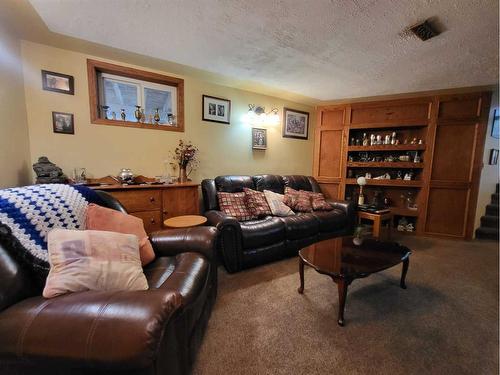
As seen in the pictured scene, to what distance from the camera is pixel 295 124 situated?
13.4 feet

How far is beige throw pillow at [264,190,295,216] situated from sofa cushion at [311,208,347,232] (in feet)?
1.17

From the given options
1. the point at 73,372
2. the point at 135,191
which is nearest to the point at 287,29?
the point at 135,191

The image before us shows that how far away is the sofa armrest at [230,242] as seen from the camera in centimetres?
220

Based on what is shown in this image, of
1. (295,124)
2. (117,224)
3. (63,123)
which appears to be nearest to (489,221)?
(295,124)

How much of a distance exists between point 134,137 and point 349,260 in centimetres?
268

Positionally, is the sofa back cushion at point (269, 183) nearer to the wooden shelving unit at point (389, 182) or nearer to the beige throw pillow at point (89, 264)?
the wooden shelving unit at point (389, 182)

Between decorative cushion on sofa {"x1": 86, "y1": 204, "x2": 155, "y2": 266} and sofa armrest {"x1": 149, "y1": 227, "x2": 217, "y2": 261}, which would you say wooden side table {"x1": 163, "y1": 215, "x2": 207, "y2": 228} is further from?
decorative cushion on sofa {"x1": 86, "y1": 204, "x2": 155, "y2": 266}

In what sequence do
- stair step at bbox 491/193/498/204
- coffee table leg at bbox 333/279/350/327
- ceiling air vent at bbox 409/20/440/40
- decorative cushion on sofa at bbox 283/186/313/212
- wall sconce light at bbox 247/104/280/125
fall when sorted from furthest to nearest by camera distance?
1. stair step at bbox 491/193/498/204
2. wall sconce light at bbox 247/104/280/125
3. decorative cushion on sofa at bbox 283/186/313/212
4. ceiling air vent at bbox 409/20/440/40
5. coffee table leg at bbox 333/279/350/327

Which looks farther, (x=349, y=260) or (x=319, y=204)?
(x=319, y=204)

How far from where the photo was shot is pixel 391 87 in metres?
3.29

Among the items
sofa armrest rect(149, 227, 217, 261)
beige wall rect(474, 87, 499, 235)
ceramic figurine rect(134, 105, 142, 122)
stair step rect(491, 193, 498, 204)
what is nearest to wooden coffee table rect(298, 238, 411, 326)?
sofa armrest rect(149, 227, 217, 261)

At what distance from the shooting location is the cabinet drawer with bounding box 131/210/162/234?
2336 millimetres

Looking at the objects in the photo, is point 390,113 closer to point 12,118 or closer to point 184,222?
point 184,222

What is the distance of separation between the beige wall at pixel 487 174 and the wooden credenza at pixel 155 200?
438 cm
